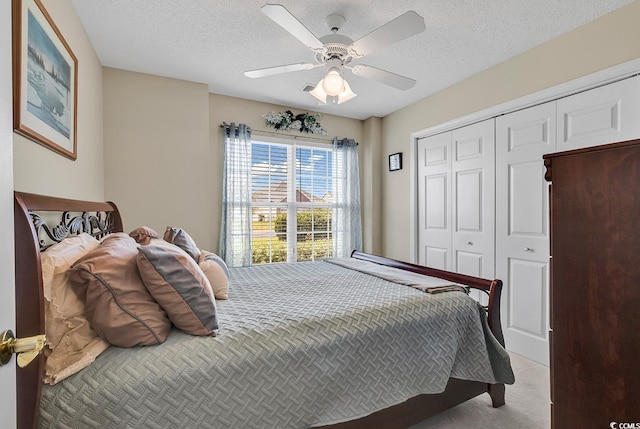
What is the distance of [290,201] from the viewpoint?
406cm

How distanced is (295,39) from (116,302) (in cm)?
222

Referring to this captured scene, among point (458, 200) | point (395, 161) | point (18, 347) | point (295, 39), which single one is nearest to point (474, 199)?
point (458, 200)

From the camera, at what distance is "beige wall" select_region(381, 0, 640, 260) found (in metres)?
2.10

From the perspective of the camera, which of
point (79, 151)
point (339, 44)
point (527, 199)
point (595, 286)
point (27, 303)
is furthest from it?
point (527, 199)

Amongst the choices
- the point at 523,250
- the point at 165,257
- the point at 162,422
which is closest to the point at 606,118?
the point at 523,250

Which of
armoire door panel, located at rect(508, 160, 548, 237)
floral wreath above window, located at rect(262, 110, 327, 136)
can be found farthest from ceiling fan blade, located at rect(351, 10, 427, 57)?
floral wreath above window, located at rect(262, 110, 327, 136)

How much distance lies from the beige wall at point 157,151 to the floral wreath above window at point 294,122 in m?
0.83

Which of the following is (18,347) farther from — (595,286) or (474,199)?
(474,199)

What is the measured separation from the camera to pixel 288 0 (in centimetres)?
197

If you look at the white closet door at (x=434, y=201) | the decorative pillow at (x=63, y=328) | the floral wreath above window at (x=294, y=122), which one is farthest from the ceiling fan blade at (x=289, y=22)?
the white closet door at (x=434, y=201)

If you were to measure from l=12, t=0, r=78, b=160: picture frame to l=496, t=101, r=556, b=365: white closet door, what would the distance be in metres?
3.39

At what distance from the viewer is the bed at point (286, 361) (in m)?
0.96

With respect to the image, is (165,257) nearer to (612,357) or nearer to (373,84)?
(612,357)

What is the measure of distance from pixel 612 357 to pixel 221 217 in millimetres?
3327
